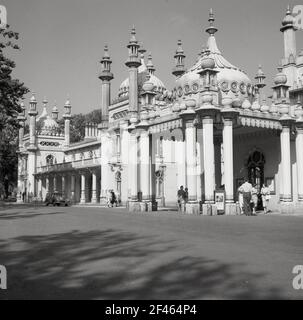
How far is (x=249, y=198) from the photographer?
63.8ft

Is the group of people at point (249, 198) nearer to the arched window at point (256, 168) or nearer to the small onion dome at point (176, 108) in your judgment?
the arched window at point (256, 168)

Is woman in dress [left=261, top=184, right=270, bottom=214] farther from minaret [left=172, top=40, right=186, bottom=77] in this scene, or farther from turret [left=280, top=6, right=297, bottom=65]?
minaret [left=172, top=40, right=186, bottom=77]

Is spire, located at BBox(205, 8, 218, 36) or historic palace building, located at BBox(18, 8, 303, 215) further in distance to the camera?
spire, located at BBox(205, 8, 218, 36)

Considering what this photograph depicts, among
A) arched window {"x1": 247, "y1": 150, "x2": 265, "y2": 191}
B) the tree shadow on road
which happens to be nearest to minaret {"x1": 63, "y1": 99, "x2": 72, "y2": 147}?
arched window {"x1": 247, "y1": 150, "x2": 265, "y2": 191}

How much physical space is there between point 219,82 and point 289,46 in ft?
26.0

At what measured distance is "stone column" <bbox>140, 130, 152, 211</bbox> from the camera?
79.2 ft

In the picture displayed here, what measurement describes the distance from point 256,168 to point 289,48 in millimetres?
9990

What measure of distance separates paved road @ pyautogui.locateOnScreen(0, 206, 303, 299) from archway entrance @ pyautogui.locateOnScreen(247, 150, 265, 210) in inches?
512

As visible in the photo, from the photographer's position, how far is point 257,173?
24469mm

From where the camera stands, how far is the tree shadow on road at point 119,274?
17.3ft

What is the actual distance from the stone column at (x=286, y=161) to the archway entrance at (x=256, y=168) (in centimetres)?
234

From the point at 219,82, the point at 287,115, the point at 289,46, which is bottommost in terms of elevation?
the point at 287,115
